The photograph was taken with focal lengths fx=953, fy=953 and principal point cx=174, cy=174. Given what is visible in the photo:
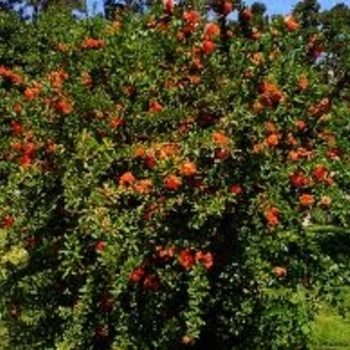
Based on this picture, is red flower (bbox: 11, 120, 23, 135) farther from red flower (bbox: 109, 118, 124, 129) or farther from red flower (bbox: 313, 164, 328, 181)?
red flower (bbox: 313, 164, 328, 181)

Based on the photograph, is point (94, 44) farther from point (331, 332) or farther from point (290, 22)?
point (331, 332)

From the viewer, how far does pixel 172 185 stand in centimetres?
956

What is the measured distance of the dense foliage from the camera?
9.94m

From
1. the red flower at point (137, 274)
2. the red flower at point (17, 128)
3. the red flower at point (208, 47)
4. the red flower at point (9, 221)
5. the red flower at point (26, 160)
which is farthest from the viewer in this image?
the red flower at point (9, 221)

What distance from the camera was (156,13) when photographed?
11789 mm

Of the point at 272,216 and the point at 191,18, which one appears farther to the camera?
the point at 191,18

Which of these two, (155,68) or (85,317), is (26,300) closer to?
(85,317)

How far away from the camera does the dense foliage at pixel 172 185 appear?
32.6 ft

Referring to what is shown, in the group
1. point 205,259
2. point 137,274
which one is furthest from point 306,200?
point 137,274

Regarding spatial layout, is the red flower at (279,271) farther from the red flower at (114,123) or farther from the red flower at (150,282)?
the red flower at (114,123)

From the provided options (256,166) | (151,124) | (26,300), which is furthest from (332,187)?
(26,300)

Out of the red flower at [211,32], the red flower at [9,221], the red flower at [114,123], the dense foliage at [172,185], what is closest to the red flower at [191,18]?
the dense foliage at [172,185]

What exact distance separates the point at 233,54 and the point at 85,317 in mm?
3403

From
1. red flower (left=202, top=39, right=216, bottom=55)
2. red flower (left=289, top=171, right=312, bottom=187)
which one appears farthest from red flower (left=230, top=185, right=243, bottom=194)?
red flower (left=202, top=39, right=216, bottom=55)
